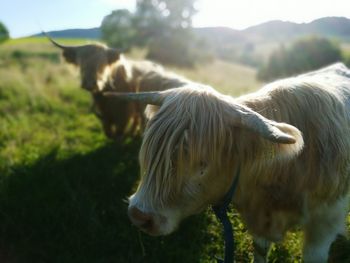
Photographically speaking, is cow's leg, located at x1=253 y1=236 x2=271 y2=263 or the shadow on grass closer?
cow's leg, located at x1=253 y1=236 x2=271 y2=263

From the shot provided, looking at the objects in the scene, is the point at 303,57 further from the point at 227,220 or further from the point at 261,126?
the point at 261,126

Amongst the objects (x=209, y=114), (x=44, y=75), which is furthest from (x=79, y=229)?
(x=44, y=75)

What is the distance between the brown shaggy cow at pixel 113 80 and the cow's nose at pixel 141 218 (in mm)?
4668

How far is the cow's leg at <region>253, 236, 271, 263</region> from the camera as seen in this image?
3.42 meters

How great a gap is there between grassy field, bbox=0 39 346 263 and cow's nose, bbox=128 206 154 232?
1.81 m

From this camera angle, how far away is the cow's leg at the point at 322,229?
10.5 ft

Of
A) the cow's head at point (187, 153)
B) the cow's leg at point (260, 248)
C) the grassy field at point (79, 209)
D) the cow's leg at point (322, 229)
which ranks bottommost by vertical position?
the grassy field at point (79, 209)

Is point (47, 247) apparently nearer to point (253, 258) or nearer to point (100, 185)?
point (100, 185)

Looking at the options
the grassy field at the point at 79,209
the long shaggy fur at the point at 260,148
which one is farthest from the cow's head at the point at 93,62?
the long shaggy fur at the point at 260,148

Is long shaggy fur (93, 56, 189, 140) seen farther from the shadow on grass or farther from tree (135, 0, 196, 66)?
tree (135, 0, 196, 66)

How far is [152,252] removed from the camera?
4410mm

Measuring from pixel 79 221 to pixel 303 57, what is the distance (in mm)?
32272

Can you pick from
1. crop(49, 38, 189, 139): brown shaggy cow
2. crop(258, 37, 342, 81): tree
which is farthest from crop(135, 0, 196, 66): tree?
crop(49, 38, 189, 139): brown shaggy cow

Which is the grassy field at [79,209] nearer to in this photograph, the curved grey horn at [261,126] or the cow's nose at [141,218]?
the cow's nose at [141,218]
